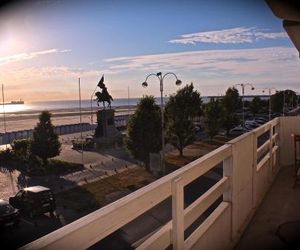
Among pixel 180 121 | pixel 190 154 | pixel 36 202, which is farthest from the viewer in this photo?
pixel 190 154

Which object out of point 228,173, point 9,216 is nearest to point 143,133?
point 9,216

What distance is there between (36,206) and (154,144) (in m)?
5.85

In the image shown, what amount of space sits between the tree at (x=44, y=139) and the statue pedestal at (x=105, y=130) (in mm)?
6805

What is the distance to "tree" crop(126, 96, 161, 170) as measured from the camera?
536 inches

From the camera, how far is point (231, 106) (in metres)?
30.2

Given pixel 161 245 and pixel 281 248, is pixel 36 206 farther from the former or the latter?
pixel 161 245

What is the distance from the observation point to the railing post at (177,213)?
1.31 m

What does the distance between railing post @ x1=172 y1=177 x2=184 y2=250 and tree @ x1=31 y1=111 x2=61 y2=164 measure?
47.2 feet

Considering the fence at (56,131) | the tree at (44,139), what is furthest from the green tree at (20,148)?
the fence at (56,131)

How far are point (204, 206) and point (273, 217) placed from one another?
1.12 m

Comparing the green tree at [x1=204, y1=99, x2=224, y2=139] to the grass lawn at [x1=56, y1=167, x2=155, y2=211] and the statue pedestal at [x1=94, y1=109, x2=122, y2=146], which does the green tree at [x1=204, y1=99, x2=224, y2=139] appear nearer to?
the statue pedestal at [x1=94, y1=109, x2=122, y2=146]

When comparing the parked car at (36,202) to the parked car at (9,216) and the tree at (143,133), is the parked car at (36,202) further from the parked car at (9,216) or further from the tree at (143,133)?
the tree at (143,133)

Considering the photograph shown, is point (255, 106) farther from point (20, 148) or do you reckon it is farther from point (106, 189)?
point (106, 189)

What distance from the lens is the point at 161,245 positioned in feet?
4.02
